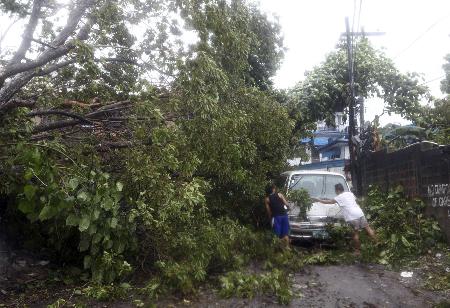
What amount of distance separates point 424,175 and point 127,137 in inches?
232

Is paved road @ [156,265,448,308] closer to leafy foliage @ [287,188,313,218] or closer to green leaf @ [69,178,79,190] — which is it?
leafy foliage @ [287,188,313,218]

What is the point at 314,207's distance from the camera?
8.92 metres

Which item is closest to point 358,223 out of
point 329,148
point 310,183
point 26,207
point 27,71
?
point 310,183

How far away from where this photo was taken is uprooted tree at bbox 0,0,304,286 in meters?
5.73

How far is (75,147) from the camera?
21.0ft

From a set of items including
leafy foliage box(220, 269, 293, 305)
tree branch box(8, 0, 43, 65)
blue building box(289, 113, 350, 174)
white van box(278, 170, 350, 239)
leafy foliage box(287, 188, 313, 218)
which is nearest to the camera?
leafy foliage box(220, 269, 293, 305)

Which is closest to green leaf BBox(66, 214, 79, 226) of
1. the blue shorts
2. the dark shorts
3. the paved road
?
the paved road

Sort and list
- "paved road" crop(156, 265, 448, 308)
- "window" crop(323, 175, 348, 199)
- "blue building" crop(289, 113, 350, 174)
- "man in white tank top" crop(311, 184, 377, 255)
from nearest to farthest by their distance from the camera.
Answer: "paved road" crop(156, 265, 448, 308)
"man in white tank top" crop(311, 184, 377, 255)
"window" crop(323, 175, 348, 199)
"blue building" crop(289, 113, 350, 174)

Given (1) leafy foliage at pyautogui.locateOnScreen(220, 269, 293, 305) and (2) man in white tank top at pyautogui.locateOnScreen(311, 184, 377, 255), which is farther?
(2) man in white tank top at pyautogui.locateOnScreen(311, 184, 377, 255)

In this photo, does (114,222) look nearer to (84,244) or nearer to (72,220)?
(72,220)

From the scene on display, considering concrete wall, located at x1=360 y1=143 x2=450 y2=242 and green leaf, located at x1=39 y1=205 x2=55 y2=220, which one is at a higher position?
concrete wall, located at x1=360 y1=143 x2=450 y2=242

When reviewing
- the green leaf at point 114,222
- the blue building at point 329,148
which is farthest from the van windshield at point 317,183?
Answer: the blue building at point 329,148

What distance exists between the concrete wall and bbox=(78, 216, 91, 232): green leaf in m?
6.01

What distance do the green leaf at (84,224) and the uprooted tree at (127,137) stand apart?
0.5 inches
